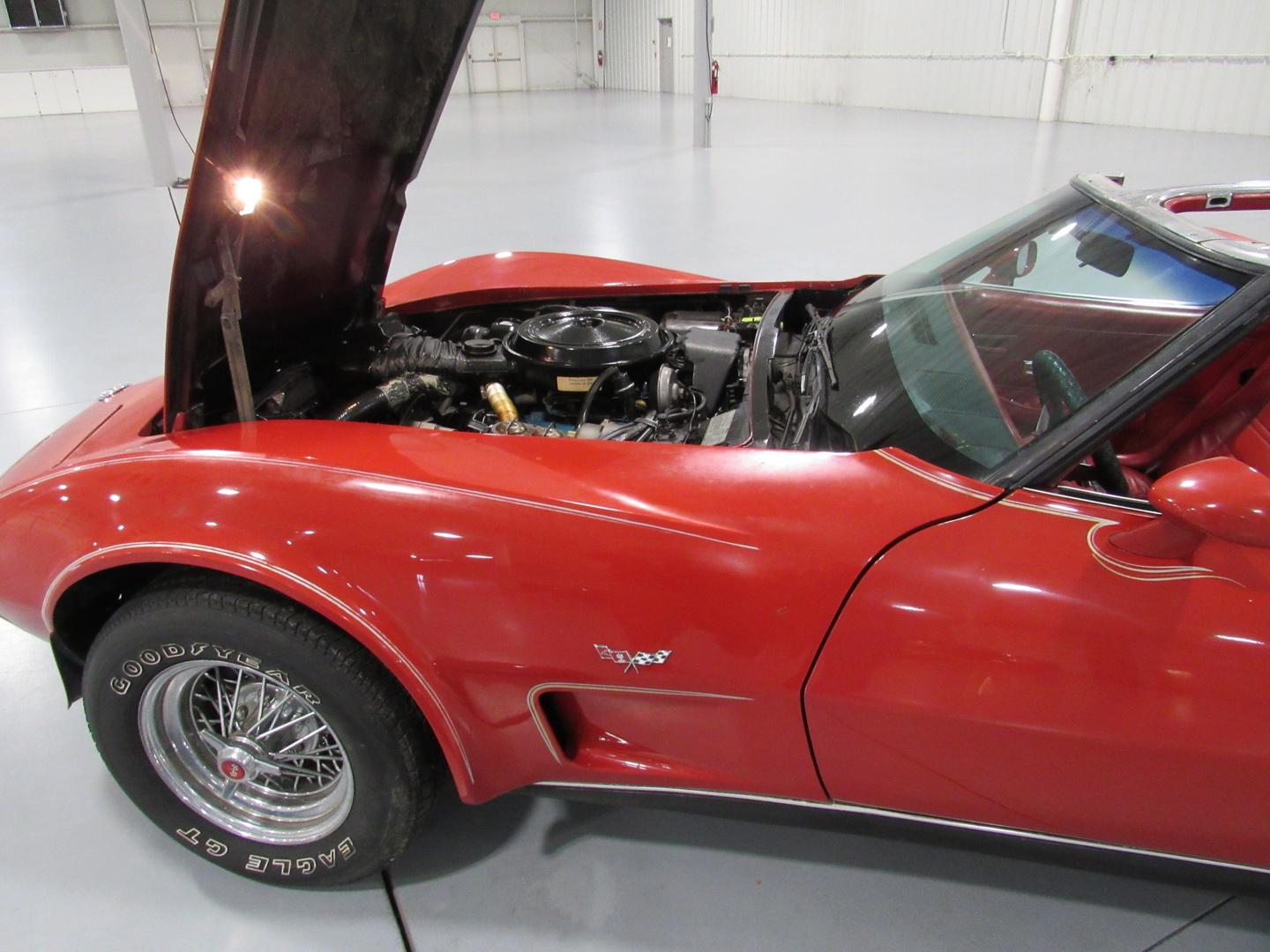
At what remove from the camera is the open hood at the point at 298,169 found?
4.30ft

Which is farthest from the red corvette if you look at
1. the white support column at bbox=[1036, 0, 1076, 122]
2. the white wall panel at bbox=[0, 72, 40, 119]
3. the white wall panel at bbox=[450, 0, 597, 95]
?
the white wall panel at bbox=[450, 0, 597, 95]

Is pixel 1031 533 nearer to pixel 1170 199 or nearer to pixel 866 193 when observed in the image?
pixel 1170 199

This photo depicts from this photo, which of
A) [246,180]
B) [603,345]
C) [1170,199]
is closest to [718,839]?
[603,345]

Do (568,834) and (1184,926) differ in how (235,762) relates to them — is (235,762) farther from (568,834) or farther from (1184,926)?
(1184,926)

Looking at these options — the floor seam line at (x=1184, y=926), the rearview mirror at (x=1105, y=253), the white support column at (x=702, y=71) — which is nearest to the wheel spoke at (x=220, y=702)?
the floor seam line at (x=1184, y=926)

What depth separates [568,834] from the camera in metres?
1.61

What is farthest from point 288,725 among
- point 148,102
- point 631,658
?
point 148,102

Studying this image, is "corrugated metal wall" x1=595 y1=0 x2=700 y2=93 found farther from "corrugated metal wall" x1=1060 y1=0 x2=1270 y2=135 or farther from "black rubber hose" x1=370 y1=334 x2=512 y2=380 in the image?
"black rubber hose" x1=370 y1=334 x2=512 y2=380

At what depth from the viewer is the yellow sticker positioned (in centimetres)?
187

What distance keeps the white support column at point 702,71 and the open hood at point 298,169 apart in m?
8.92

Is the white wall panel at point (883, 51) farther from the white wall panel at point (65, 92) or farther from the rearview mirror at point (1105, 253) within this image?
the white wall panel at point (65, 92)

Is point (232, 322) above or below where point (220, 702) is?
above

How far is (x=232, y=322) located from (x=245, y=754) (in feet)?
2.49

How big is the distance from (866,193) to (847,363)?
640 centimetres
